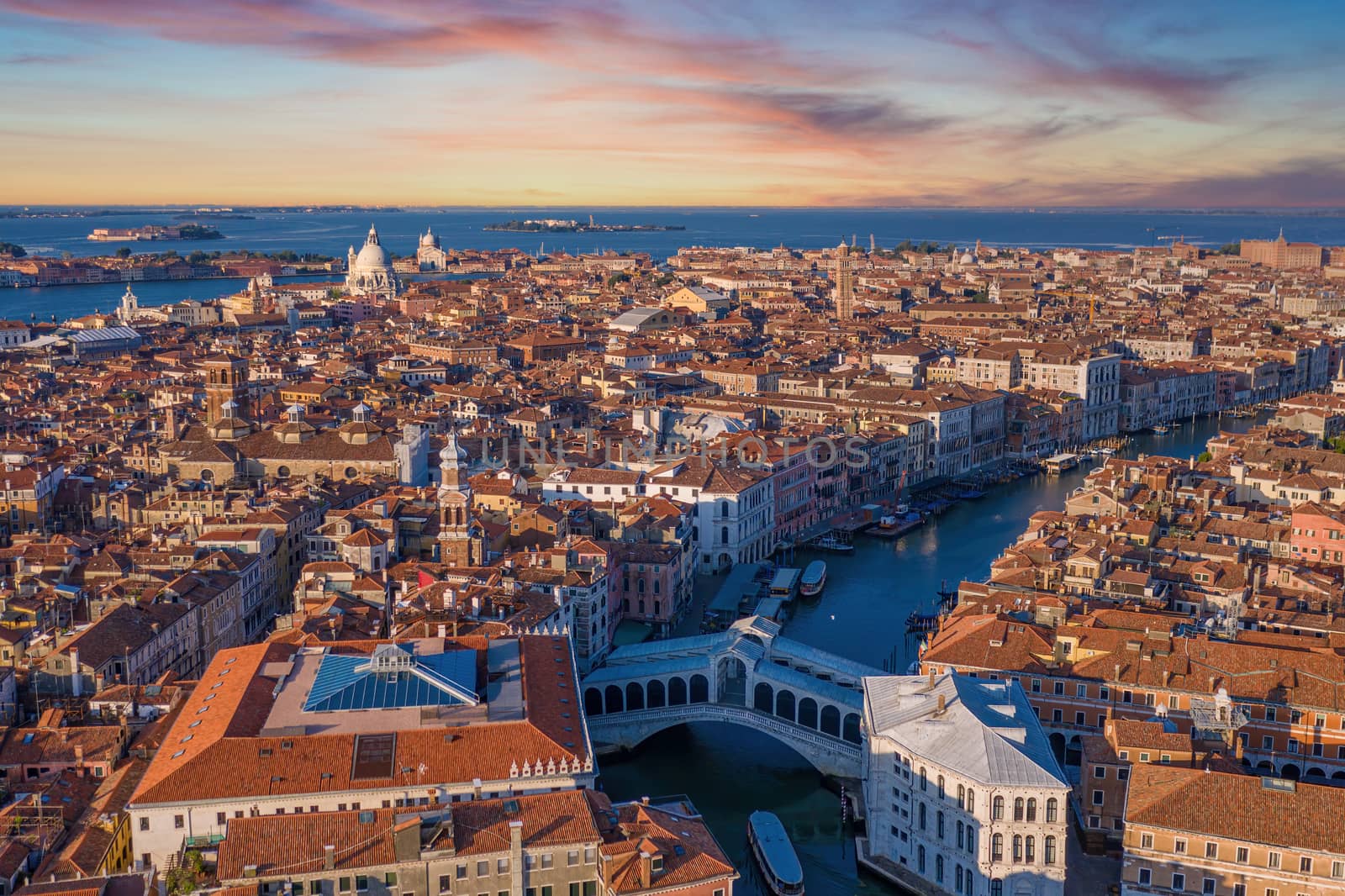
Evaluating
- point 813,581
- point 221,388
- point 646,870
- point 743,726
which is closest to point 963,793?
point 646,870

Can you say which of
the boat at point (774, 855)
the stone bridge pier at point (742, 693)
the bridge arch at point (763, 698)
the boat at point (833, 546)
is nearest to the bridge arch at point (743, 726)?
the stone bridge pier at point (742, 693)

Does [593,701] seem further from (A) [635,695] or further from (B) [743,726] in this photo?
(B) [743,726]

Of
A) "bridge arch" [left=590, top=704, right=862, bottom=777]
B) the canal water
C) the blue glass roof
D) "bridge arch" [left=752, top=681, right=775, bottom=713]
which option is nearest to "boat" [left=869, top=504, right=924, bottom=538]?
the canal water

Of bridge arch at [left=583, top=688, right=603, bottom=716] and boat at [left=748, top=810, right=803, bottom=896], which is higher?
bridge arch at [left=583, top=688, right=603, bottom=716]

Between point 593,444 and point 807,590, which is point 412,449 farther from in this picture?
point 807,590

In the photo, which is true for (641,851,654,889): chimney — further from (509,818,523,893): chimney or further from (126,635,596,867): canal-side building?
(126,635,596,867): canal-side building

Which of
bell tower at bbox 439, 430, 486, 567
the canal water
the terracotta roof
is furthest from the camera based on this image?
bell tower at bbox 439, 430, 486, 567
